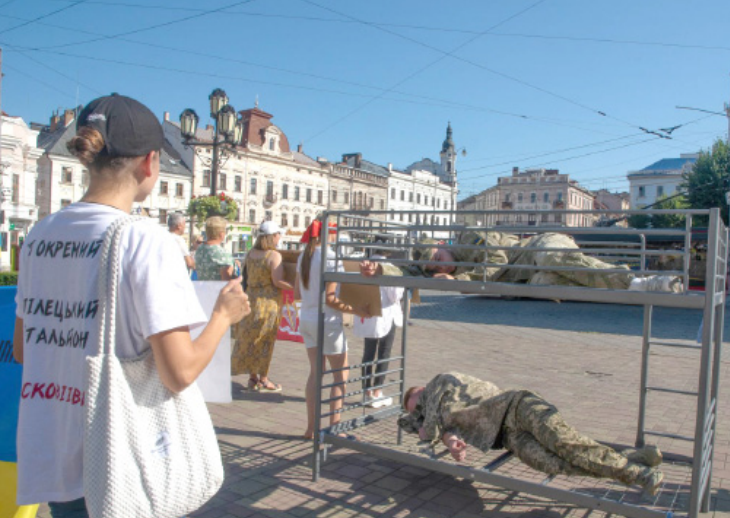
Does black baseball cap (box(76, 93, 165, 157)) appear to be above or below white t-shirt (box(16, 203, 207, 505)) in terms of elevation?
above

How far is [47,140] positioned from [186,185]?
12.2 m

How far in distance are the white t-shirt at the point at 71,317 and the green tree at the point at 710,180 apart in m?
38.6

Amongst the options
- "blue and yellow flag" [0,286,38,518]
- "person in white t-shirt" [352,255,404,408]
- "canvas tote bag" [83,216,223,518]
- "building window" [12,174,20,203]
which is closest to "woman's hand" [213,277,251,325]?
"canvas tote bag" [83,216,223,518]

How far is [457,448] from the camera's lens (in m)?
3.60

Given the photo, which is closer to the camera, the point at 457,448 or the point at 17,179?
the point at 457,448

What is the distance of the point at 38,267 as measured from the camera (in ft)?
5.68

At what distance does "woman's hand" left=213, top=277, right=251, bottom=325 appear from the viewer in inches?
71.2

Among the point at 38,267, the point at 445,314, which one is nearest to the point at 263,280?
the point at 38,267

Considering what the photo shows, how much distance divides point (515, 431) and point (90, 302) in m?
2.79

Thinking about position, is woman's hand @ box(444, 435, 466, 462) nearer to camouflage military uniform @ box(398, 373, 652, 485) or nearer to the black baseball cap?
camouflage military uniform @ box(398, 373, 652, 485)

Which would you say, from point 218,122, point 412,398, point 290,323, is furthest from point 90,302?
point 218,122

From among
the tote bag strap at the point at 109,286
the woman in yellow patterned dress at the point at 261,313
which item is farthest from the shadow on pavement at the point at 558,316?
the tote bag strap at the point at 109,286

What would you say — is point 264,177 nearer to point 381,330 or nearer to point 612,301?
point 381,330

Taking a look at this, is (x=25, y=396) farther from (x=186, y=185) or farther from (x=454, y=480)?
(x=186, y=185)
